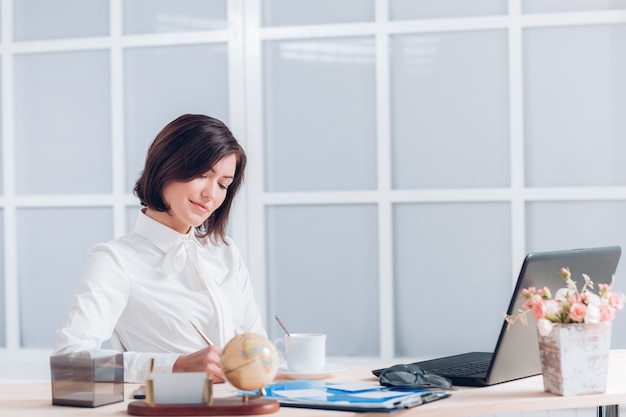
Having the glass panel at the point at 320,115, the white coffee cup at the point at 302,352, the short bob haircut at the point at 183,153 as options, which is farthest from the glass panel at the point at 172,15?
the white coffee cup at the point at 302,352

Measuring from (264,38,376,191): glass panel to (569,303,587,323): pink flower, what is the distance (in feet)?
4.77

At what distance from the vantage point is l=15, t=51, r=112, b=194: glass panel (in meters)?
A: 3.35

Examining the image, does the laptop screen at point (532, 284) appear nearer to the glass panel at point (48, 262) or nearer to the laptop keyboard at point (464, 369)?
the laptop keyboard at point (464, 369)

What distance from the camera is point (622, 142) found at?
9.67 feet

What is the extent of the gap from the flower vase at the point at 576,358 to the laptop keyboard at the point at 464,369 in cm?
21

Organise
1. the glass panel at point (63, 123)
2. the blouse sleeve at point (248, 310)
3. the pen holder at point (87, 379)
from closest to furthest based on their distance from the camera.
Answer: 1. the pen holder at point (87, 379)
2. the blouse sleeve at point (248, 310)
3. the glass panel at point (63, 123)

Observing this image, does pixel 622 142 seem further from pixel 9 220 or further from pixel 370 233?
pixel 9 220

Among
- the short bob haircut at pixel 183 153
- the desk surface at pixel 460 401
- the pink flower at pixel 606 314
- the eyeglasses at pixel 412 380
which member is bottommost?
the desk surface at pixel 460 401

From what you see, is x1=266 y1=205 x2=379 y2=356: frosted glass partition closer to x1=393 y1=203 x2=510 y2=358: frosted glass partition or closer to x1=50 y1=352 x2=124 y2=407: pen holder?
x1=393 y1=203 x2=510 y2=358: frosted glass partition

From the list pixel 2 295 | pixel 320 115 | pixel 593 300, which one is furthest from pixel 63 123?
pixel 593 300

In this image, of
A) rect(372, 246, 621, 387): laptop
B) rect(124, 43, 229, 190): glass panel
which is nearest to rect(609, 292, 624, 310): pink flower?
→ rect(372, 246, 621, 387): laptop

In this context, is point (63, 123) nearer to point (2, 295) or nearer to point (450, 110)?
point (2, 295)

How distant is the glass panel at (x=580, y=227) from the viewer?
295 centimetres

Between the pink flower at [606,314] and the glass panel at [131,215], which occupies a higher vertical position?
the glass panel at [131,215]
